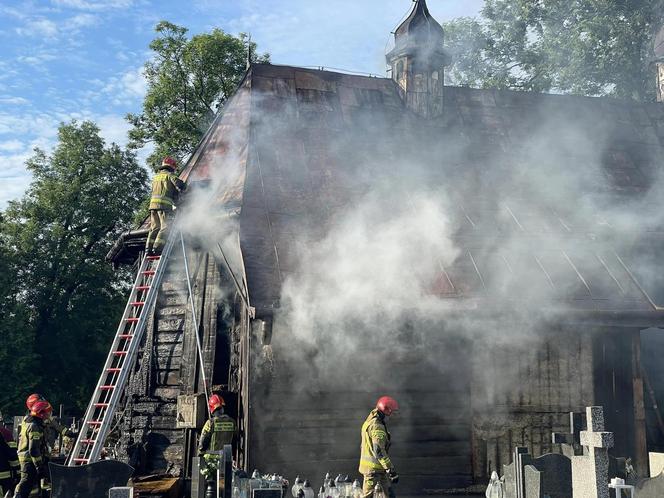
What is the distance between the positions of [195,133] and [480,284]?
58.5 ft

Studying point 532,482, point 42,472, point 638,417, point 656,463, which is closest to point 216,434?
point 42,472

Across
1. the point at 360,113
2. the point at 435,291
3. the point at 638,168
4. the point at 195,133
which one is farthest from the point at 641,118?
the point at 195,133

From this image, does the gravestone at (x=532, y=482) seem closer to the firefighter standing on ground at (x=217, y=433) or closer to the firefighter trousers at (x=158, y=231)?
the firefighter standing on ground at (x=217, y=433)

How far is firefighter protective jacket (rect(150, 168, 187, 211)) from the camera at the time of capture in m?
13.0

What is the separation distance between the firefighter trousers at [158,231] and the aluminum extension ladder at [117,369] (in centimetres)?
13

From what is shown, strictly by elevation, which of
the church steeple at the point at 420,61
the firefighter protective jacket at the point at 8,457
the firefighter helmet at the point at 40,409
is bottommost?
the firefighter protective jacket at the point at 8,457

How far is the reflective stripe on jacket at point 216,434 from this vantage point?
36.9 ft

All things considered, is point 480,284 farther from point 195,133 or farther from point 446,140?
point 195,133

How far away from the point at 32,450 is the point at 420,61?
11.7 meters

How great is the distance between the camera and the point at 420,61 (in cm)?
1742

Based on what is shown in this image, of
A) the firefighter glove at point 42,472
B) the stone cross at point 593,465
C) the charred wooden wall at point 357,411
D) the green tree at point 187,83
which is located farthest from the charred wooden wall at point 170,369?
the green tree at point 187,83

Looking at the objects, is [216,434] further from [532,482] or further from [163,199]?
[532,482]

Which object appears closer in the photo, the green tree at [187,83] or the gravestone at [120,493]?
the gravestone at [120,493]

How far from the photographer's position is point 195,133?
28344 millimetres
